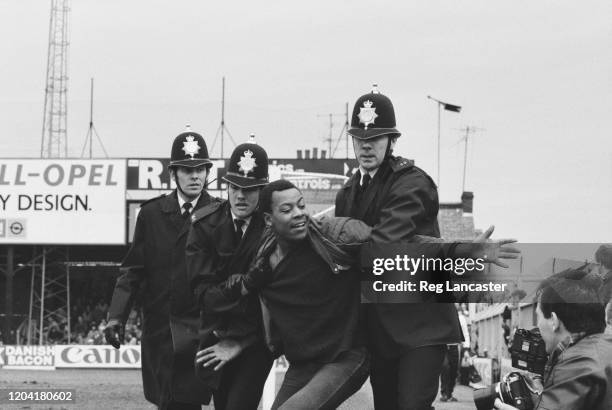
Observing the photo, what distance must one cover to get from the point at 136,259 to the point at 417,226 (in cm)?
322

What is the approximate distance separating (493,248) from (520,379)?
3.82 ft

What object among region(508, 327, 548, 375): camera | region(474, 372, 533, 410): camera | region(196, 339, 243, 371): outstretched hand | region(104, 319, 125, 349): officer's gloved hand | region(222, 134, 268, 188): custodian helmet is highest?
region(222, 134, 268, 188): custodian helmet

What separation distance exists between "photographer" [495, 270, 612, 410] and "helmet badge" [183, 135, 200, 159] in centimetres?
402

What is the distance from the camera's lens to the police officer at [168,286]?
923 centimetres

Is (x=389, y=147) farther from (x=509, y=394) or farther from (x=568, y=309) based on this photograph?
(x=509, y=394)

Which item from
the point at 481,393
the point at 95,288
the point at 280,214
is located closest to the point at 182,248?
the point at 280,214

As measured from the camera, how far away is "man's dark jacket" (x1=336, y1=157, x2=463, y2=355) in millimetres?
6945

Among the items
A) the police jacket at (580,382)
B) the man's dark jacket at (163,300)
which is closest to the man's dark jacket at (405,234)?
the police jacket at (580,382)

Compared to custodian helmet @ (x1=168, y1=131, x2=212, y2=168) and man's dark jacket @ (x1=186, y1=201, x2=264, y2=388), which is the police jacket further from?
custodian helmet @ (x1=168, y1=131, x2=212, y2=168)

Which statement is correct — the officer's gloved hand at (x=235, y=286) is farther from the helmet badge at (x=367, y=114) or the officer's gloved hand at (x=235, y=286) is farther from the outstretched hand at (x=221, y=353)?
the helmet badge at (x=367, y=114)

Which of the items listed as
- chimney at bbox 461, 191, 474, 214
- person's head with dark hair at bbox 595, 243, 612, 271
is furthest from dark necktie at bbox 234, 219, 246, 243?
chimney at bbox 461, 191, 474, 214

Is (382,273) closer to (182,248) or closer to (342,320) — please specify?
(342,320)

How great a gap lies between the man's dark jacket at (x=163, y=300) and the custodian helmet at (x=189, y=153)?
0.30 m

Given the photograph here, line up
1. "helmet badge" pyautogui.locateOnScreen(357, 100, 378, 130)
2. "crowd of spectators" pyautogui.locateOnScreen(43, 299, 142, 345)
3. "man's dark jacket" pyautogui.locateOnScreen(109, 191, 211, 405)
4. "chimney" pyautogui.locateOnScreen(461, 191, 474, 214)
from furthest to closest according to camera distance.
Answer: "chimney" pyautogui.locateOnScreen(461, 191, 474, 214), "crowd of spectators" pyautogui.locateOnScreen(43, 299, 142, 345), "man's dark jacket" pyautogui.locateOnScreen(109, 191, 211, 405), "helmet badge" pyautogui.locateOnScreen(357, 100, 378, 130)
